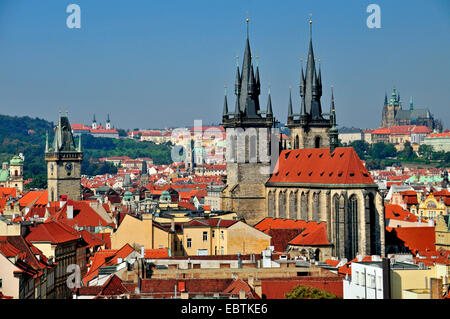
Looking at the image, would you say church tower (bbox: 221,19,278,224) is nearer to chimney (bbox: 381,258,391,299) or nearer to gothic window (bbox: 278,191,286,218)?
gothic window (bbox: 278,191,286,218)

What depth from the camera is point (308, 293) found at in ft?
116

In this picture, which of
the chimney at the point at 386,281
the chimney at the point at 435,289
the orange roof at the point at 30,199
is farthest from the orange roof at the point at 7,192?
the chimney at the point at 435,289

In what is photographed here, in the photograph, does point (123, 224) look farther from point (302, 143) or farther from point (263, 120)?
point (302, 143)

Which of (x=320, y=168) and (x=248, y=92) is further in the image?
(x=248, y=92)

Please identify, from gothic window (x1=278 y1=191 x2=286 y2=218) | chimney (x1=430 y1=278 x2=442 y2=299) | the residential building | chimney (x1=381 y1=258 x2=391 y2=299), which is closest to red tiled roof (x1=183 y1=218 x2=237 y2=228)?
the residential building

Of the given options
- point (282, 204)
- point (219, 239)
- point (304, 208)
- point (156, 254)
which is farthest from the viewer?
point (282, 204)

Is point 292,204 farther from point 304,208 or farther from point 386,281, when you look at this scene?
point 386,281

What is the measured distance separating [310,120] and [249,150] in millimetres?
9736

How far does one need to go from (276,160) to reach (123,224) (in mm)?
29131

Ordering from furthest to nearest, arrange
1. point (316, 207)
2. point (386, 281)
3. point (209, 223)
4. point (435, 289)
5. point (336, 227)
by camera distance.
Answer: point (316, 207) → point (336, 227) → point (209, 223) → point (386, 281) → point (435, 289)

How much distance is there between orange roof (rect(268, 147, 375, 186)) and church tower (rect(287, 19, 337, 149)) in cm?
608

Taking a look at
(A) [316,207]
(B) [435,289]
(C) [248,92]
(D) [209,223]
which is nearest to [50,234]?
(D) [209,223]

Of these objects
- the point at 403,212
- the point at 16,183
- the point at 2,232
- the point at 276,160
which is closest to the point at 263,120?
the point at 276,160
